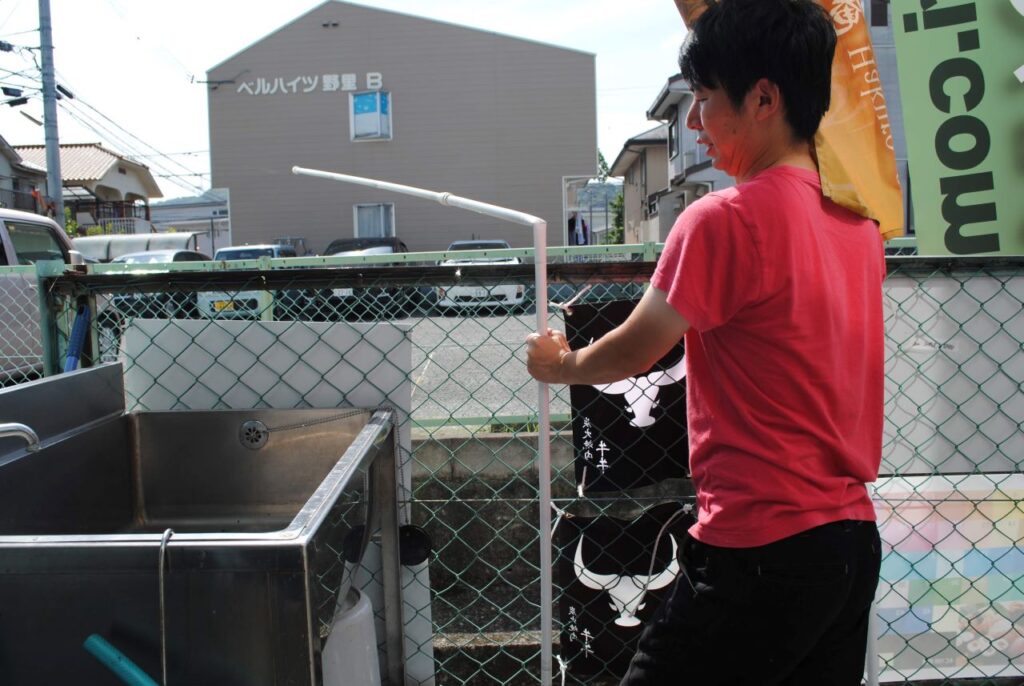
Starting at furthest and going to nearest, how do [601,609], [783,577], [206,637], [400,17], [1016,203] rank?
[400,17], [601,609], [1016,203], [783,577], [206,637]

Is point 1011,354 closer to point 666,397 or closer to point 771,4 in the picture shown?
point 666,397

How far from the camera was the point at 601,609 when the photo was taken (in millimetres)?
2264

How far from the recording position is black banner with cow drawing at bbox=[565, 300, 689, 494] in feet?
7.10

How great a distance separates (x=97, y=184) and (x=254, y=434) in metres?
32.0

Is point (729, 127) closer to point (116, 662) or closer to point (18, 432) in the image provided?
point (116, 662)

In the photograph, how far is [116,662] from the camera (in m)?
1.11

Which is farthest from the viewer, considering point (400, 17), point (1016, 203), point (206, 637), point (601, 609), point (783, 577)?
point (400, 17)

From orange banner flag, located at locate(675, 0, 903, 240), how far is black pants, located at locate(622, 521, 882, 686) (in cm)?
61

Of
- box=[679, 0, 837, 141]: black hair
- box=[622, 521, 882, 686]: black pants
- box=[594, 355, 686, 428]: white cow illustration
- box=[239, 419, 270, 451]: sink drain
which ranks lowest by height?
box=[622, 521, 882, 686]: black pants

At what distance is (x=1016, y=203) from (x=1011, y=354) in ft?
1.36

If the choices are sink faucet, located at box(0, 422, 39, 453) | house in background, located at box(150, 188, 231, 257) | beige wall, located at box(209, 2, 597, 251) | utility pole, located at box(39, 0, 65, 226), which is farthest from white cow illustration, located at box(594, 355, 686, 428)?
house in background, located at box(150, 188, 231, 257)

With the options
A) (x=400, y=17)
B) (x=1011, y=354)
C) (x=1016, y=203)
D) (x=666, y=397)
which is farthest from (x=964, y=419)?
(x=400, y=17)

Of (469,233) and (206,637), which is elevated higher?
(469,233)

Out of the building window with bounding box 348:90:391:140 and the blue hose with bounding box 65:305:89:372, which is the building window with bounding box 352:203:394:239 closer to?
the building window with bounding box 348:90:391:140
